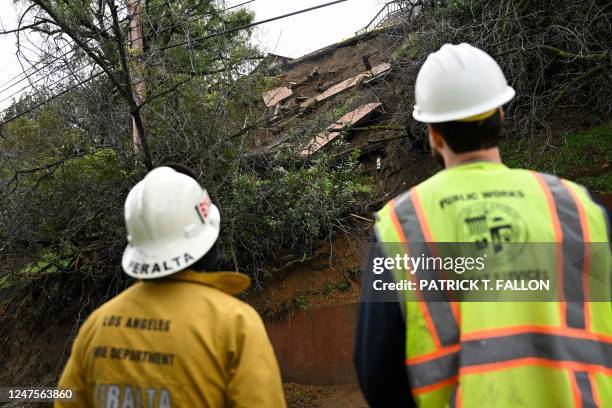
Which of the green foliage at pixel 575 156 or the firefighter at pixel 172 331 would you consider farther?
the green foliage at pixel 575 156

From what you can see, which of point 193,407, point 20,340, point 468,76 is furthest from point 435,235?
point 20,340

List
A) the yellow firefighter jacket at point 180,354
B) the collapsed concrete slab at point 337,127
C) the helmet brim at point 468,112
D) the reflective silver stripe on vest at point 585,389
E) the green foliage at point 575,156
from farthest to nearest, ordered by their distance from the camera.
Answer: the collapsed concrete slab at point 337,127 → the green foliage at point 575,156 → the yellow firefighter jacket at point 180,354 → the helmet brim at point 468,112 → the reflective silver stripe on vest at point 585,389

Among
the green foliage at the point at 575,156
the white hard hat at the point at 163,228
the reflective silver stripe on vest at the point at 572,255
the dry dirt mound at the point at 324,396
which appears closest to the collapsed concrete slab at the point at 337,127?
the green foliage at the point at 575,156

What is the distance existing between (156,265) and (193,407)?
503mm

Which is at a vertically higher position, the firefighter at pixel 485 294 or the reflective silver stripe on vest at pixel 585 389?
the firefighter at pixel 485 294

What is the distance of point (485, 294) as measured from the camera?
1458 mm

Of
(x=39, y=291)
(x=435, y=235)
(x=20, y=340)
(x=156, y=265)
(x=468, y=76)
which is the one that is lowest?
(x=20, y=340)

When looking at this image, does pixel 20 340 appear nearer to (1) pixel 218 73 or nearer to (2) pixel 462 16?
(1) pixel 218 73

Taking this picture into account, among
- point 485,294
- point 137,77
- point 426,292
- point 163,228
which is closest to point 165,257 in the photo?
point 163,228

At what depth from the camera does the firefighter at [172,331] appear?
1.75 m

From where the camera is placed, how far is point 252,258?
294 inches

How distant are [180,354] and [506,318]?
104cm

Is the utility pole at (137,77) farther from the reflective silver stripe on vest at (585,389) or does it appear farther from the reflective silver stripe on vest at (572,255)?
the reflective silver stripe on vest at (585,389)

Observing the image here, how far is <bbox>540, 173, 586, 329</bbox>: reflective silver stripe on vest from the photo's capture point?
143 centimetres
